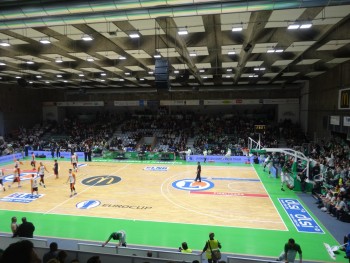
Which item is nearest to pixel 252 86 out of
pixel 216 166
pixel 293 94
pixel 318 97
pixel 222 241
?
pixel 293 94

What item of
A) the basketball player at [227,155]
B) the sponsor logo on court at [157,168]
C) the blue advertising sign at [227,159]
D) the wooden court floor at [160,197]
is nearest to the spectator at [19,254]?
the wooden court floor at [160,197]

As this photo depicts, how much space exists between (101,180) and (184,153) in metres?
10.9

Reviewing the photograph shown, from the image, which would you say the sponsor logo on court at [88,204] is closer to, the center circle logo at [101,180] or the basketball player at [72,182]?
the basketball player at [72,182]

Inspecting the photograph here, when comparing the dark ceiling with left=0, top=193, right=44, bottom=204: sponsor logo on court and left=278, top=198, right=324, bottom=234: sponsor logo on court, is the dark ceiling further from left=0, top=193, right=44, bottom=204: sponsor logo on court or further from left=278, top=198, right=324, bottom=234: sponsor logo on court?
left=0, top=193, right=44, bottom=204: sponsor logo on court

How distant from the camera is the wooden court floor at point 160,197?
1241cm

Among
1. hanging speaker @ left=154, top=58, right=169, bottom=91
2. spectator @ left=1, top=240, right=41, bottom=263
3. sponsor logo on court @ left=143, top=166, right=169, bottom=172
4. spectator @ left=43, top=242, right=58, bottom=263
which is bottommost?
sponsor logo on court @ left=143, top=166, right=169, bottom=172

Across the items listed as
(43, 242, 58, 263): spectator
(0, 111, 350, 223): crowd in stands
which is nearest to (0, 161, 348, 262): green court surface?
(43, 242, 58, 263): spectator

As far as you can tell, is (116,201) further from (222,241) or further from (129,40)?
(129,40)

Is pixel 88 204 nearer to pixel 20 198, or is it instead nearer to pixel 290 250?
pixel 20 198

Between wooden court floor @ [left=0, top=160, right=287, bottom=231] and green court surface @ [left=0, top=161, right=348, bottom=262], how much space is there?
0.51 m

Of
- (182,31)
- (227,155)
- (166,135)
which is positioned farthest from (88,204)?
(166,135)

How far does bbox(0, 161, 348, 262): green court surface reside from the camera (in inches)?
368

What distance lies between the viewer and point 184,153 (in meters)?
28.2

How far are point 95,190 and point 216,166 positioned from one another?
1147 centimetres
